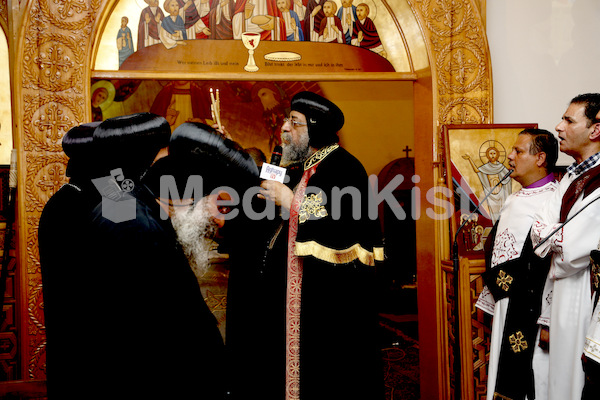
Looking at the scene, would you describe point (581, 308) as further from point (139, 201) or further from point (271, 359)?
point (139, 201)

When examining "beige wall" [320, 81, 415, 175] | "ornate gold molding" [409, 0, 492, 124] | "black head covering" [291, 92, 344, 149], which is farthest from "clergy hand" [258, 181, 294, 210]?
"beige wall" [320, 81, 415, 175]

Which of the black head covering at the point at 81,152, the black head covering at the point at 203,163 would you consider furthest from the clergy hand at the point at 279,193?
the black head covering at the point at 81,152

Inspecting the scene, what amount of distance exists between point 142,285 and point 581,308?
209 centimetres

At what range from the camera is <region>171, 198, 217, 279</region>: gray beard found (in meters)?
3.22

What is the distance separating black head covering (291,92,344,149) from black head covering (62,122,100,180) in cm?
133

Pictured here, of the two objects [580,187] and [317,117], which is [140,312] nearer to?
[317,117]

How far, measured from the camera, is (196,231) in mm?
3307

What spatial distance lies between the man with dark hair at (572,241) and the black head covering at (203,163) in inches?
71.4

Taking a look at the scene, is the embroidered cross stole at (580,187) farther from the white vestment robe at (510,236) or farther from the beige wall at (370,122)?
the beige wall at (370,122)

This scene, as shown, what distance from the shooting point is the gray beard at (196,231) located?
10.6 feet

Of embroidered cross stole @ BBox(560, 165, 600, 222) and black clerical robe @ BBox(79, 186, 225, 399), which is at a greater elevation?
embroidered cross stole @ BBox(560, 165, 600, 222)

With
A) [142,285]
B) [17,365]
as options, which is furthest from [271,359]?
[17,365]

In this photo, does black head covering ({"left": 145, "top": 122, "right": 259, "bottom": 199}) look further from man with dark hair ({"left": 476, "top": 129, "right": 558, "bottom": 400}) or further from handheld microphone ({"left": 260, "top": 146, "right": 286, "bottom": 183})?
man with dark hair ({"left": 476, "top": 129, "right": 558, "bottom": 400})

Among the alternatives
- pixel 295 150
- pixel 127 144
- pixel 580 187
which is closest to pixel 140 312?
pixel 127 144
